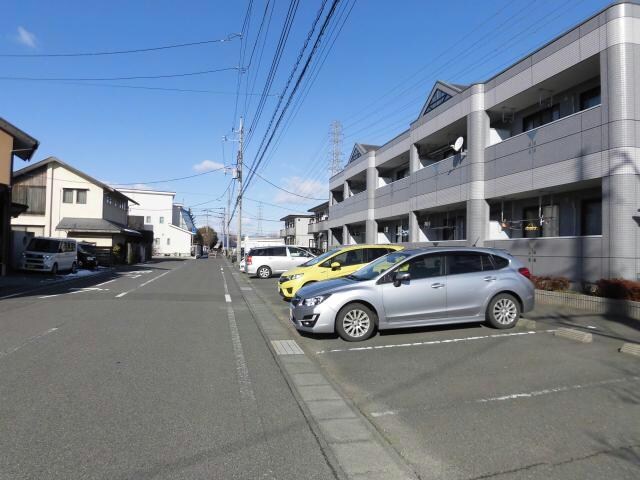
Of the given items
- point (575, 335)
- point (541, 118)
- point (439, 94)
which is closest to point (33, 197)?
point (439, 94)

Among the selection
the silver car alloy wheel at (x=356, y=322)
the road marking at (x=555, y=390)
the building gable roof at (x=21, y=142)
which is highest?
the building gable roof at (x=21, y=142)

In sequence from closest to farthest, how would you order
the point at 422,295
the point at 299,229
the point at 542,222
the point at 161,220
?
the point at 422,295 → the point at 542,222 → the point at 299,229 → the point at 161,220

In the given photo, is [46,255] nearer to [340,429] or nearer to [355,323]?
[355,323]

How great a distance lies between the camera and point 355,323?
27.8 ft

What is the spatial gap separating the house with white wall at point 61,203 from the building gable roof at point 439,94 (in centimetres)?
2576

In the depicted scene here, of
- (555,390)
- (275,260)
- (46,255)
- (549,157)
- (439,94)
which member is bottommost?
(555,390)

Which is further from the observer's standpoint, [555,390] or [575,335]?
[575,335]

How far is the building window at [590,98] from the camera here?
14.2 m

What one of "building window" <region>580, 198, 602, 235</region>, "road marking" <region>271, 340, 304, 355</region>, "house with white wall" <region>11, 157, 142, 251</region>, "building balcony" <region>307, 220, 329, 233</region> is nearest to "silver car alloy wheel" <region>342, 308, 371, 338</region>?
"road marking" <region>271, 340, 304, 355</region>

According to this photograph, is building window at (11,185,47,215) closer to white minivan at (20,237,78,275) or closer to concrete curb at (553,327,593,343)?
white minivan at (20,237,78,275)

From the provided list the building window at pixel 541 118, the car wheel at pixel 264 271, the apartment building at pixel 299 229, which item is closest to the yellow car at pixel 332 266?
the building window at pixel 541 118

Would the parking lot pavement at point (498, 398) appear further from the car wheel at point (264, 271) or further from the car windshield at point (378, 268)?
the car wheel at point (264, 271)

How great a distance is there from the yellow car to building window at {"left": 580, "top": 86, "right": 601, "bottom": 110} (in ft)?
23.1

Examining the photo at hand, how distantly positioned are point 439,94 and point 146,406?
68.7 feet
